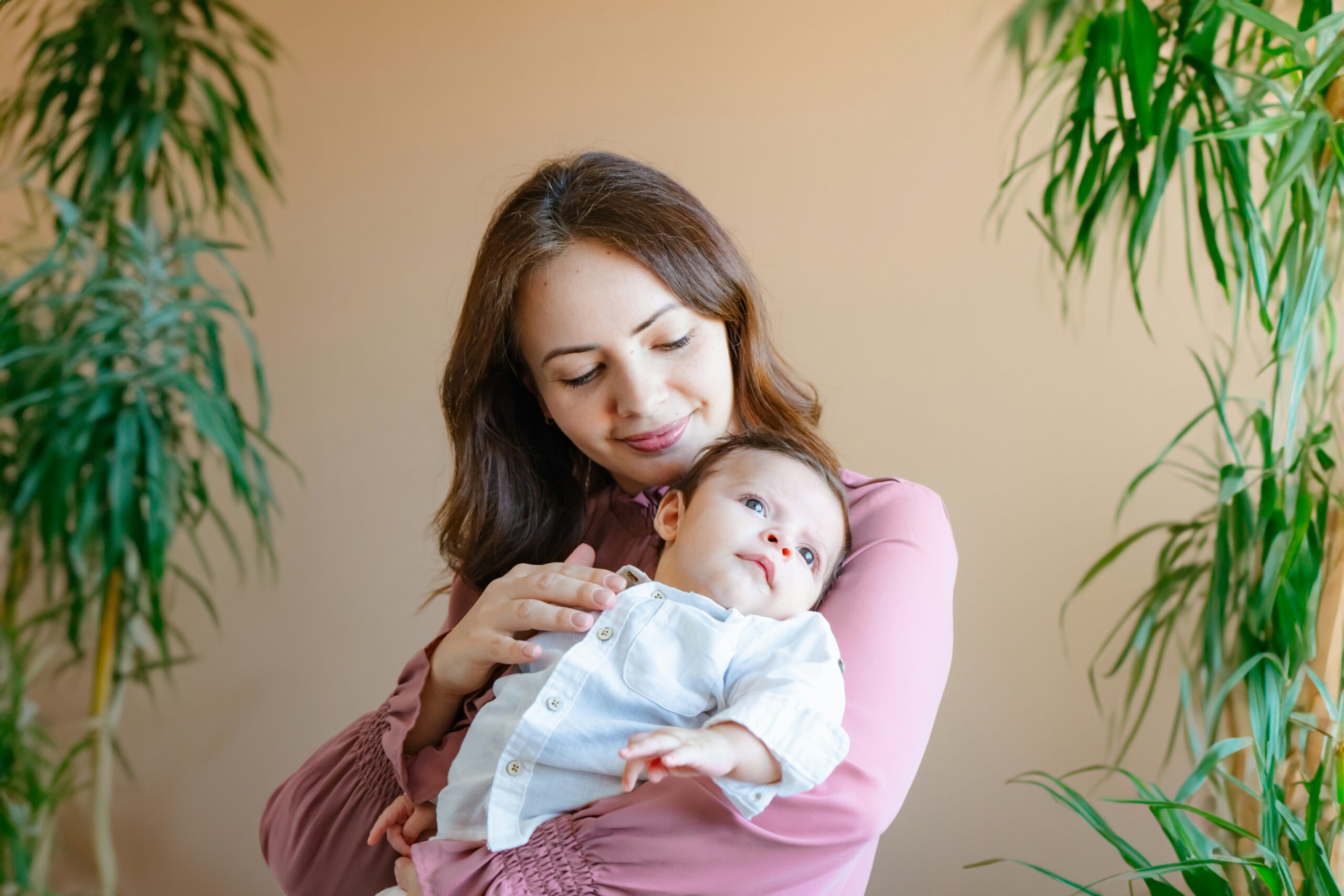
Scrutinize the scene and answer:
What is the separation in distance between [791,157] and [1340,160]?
1.00 m

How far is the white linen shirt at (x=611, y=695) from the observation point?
3.29 feet

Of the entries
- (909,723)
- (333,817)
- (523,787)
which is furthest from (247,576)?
(909,723)

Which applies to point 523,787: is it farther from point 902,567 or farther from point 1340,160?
point 1340,160

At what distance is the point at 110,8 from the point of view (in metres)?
0.86

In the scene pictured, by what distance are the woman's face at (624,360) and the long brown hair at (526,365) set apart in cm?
3

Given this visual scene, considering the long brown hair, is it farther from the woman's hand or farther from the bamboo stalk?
the bamboo stalk

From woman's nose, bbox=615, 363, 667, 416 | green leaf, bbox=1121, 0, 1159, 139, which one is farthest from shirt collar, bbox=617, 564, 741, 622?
green leaf, bbox=1121, 0, 1159, 139

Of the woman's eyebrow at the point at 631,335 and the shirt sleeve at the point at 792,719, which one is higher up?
the woman's eyebrow at the point at 631,335

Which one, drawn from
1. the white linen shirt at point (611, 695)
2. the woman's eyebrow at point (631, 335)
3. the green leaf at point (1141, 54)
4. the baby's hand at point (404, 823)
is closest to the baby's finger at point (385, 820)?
the baby's hand at point (404, 823)

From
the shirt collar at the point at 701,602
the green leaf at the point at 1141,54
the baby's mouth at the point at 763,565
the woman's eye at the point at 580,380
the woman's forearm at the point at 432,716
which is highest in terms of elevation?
the green leaf at the point at 1141,54

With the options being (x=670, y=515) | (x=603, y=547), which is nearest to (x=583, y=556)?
(x=670, y=515)

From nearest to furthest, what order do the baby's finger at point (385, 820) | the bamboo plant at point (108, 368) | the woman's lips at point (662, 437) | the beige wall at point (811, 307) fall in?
the bamboo plant at point (108, 368) → the baby's finger at point (385, 820) → the woman's lips at point (662, 437) → the beige wall at point (811, 307)

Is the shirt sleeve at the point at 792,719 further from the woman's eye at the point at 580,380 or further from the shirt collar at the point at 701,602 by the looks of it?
the woman's eye at the point at 580,380

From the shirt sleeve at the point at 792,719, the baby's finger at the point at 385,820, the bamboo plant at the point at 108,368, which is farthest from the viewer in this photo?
the baby's finger at the point at 385,820
